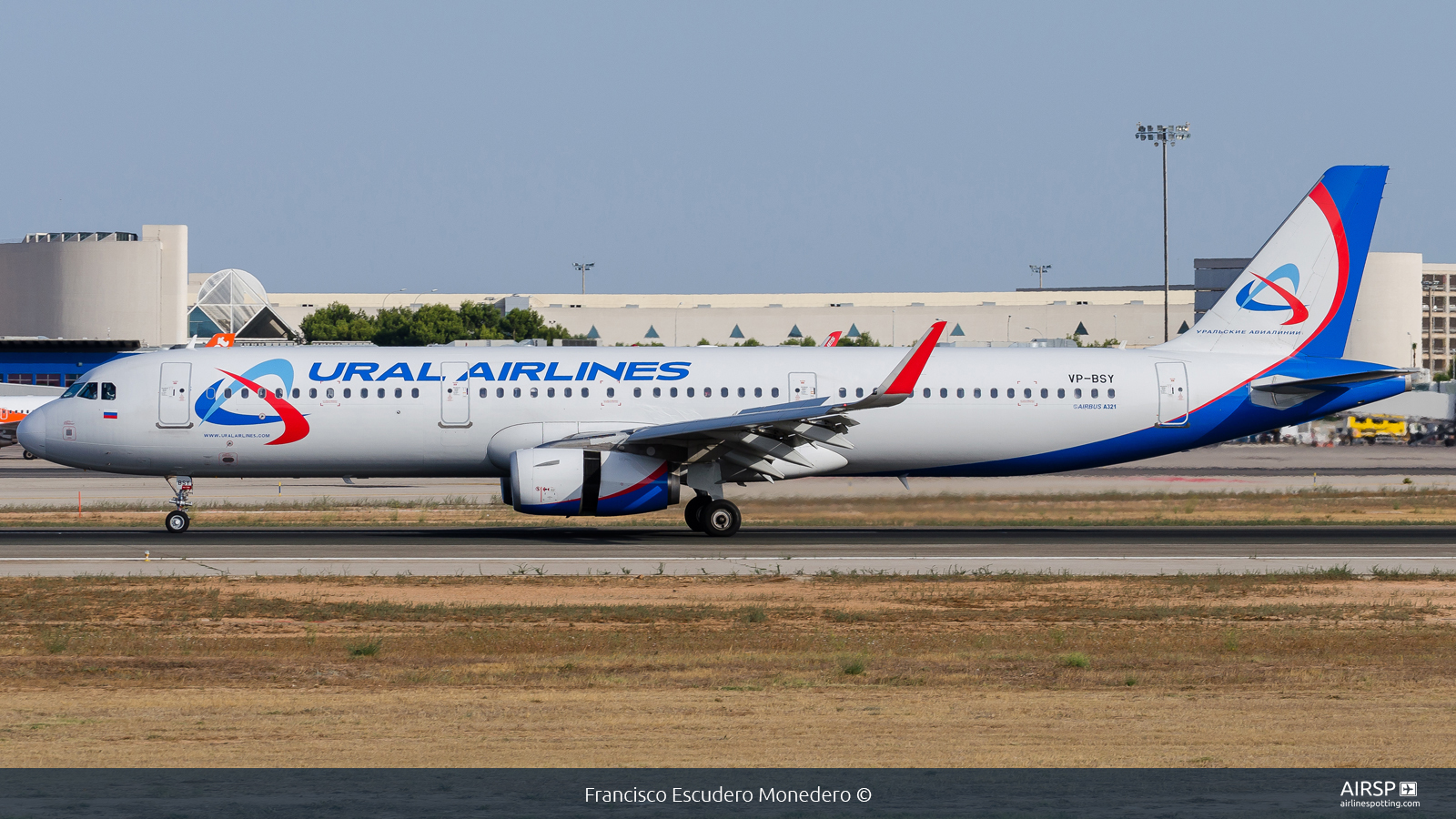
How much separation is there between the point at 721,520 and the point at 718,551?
3.22 metres

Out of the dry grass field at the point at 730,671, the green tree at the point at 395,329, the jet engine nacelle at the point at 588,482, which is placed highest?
the green tree at the point at 395,329

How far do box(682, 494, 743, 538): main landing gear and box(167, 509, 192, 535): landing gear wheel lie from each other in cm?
1080

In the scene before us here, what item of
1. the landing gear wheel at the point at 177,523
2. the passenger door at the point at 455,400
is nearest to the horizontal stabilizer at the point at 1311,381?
the passenger door at the point at 455,400

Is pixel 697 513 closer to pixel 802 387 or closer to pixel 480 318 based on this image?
pixel 802 387

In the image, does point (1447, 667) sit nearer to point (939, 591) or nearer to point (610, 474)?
point (939, 591)

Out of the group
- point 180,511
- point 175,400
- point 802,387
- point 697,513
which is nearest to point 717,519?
point 697,513

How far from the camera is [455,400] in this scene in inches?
1249

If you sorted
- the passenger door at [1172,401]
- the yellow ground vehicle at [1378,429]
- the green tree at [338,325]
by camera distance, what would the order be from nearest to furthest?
the passenger door at [1172,401] → the yellow ground vehicle at [1378,429] → the green tree at [338,325]

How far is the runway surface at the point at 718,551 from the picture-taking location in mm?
25078

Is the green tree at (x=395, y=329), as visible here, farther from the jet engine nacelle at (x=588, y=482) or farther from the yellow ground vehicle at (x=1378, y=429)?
the jet engine nacelle at (x=588, y=482)

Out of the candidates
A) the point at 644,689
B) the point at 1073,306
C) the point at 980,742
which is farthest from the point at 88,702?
the point at 1073,306

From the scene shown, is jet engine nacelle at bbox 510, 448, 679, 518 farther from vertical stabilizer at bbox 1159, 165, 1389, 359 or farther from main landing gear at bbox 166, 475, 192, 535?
vertical stabilizer at bbox 1159, 165, 1389, 359


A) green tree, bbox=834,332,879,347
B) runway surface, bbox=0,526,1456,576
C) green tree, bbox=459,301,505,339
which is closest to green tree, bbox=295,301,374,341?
green tree, bbox=459,301,505,339

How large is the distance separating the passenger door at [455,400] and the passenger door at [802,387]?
707cm
